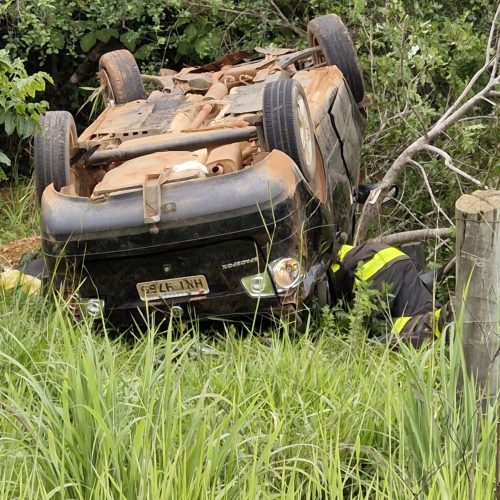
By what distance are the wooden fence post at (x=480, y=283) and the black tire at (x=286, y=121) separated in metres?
1.94

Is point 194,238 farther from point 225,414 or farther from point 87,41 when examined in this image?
point 87,41

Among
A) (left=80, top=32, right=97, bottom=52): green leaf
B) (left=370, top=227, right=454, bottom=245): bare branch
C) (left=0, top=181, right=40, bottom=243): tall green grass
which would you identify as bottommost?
(left=0, top=181, right=40, bottom=243): tall green grass

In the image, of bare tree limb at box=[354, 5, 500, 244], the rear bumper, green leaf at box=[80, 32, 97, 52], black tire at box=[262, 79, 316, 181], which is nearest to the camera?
the rear bumper

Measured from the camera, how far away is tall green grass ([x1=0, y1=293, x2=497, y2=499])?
3.04 metres

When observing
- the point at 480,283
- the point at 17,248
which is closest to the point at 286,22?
the point at 17,248

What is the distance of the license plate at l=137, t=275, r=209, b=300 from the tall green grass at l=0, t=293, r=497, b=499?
1174 mm

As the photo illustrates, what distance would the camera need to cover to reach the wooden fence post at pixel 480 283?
3.32 meters

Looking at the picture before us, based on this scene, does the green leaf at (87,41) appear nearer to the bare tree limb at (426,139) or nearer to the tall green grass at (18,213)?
the tall green grass at (18,213)

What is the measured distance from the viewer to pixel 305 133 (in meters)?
5.59

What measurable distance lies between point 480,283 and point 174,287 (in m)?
2.06

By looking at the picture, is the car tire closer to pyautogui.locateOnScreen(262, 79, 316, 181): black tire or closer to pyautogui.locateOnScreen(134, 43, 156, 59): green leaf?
pyautogui.locateOnScreen(262, 79, 316, 181): black tire

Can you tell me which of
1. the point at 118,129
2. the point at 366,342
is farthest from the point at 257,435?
the point at 118,129

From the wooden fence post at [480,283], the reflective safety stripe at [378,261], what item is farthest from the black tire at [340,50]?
the wooden fence post at [480,283]

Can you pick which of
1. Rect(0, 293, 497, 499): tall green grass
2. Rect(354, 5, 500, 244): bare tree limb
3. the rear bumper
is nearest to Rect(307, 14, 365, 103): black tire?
Rect(354, 5, 500, 244): bare tree limb
